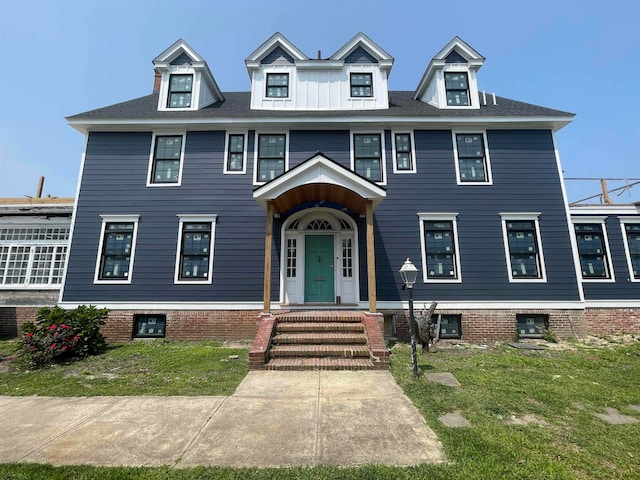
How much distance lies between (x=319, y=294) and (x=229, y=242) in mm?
3185

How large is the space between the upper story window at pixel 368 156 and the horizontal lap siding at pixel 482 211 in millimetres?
367

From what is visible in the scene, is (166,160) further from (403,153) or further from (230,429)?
(230,429)

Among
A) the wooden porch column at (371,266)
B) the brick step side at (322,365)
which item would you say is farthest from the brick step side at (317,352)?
the wooden porch column at (371,266)

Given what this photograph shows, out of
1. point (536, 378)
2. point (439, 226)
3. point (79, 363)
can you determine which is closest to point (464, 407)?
point (536, 378)

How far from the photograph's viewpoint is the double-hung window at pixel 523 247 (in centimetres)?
883

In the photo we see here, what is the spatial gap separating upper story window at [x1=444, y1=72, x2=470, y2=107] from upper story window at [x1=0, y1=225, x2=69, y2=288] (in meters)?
14.6

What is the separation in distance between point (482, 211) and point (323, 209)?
4967 mm

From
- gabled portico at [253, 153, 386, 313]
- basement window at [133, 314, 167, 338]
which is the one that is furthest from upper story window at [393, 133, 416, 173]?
basement window at [133, 314, 167, 338]

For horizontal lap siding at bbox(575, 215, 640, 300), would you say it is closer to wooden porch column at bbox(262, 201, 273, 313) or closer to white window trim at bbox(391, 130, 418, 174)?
white window trim at bbox(391, 130, 418, 174)

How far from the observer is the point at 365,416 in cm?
372

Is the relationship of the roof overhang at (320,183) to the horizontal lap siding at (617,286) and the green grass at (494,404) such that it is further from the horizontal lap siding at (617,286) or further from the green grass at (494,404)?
the horizontal lap siding at (617,286)

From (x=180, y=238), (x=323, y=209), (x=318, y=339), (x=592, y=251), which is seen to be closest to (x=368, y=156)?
(x=323, y=209)

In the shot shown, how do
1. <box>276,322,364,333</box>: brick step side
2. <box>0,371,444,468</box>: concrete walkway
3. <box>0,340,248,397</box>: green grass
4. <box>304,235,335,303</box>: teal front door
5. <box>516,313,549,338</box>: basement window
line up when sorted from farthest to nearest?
<box>304,235,335,303</box>: teal front door
<box>516,313,549,338</box>: basement window
<box>276,322,364,333</box>: brick step side
<box>0,340,248,397</box>: green grass
<box>0,371,444,468</box>: concrete walkway

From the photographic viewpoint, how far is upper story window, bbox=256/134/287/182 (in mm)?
9367
